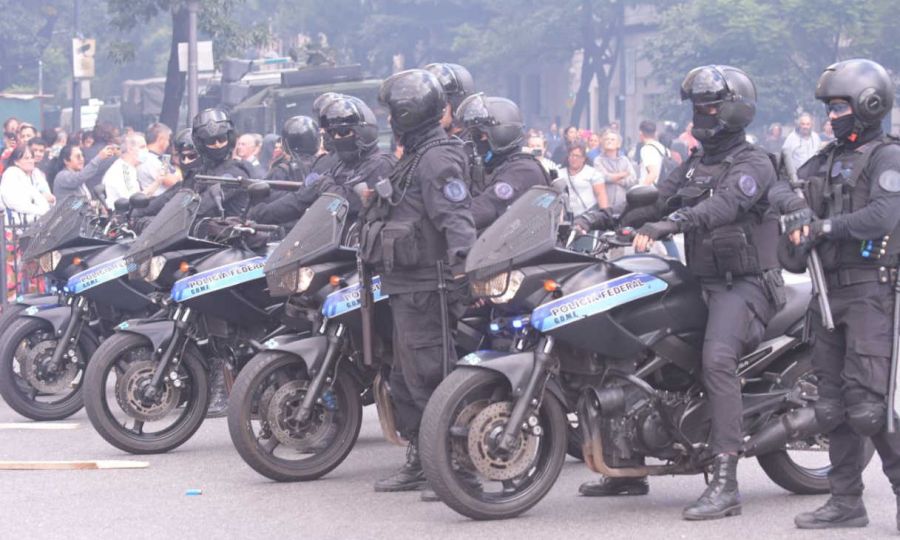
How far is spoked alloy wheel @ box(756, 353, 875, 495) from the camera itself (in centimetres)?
705

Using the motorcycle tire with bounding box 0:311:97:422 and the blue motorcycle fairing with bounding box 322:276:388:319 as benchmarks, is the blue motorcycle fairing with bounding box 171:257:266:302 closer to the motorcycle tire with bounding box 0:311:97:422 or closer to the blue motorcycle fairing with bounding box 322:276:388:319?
the blue motorcycle fairing with bounding box 322:276:388:319

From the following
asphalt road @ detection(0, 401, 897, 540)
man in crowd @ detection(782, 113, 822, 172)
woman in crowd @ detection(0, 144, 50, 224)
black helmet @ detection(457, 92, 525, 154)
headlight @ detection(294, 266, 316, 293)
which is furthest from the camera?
man in crowd @ detection(782, 113, 822, 172)

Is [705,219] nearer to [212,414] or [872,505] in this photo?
[872,505]

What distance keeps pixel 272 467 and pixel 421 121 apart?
1838 millimetres

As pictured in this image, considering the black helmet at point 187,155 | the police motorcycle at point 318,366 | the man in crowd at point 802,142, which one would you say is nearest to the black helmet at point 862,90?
the police motorcycle at point 318,366

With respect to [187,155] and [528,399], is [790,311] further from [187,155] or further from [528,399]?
[187,155]

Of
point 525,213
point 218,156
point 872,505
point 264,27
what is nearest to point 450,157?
point 525,213

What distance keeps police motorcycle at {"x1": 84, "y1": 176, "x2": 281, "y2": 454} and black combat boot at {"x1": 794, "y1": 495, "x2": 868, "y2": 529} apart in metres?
3.15

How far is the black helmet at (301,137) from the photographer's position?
11.4 m

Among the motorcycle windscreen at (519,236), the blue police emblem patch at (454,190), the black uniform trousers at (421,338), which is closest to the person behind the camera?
the motorcycle windscreen at (519,236)

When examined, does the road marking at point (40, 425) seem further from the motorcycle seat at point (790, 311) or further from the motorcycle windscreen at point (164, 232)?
A: the motorcycle seat at point (790, 311)

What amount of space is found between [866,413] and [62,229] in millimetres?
5784

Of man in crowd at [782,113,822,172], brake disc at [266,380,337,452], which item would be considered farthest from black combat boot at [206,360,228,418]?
man in crowd at [782,113,822,172]

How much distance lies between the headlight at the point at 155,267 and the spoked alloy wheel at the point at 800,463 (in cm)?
362
